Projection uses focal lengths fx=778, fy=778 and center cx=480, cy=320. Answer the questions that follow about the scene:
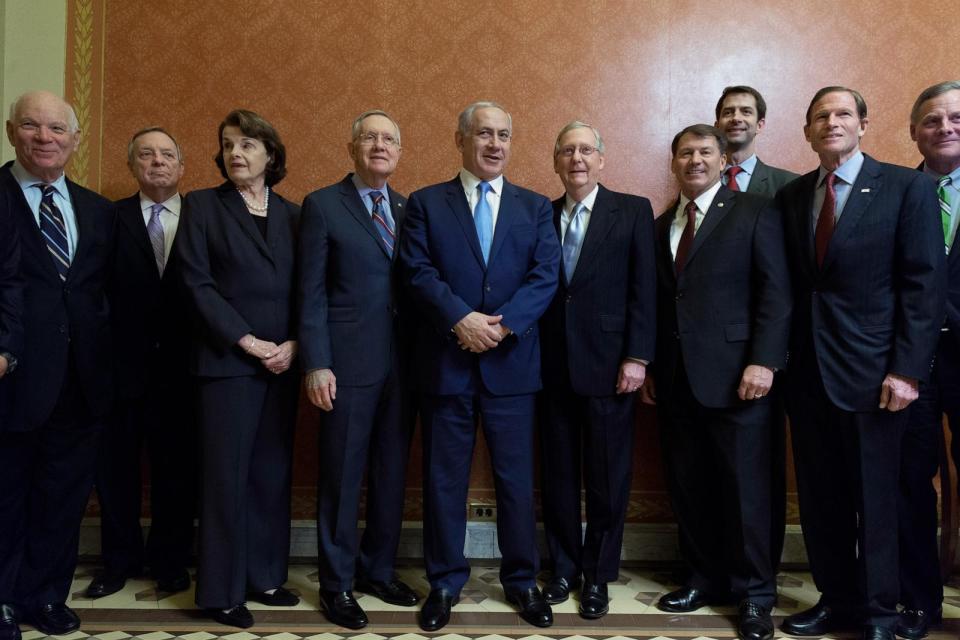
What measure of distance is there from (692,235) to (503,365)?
90cm

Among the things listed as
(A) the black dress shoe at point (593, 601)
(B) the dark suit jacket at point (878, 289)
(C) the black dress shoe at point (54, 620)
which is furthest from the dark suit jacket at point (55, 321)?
(B) the dark suit jacket at point (878, 289)

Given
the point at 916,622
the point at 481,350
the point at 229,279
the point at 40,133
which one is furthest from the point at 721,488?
the point at 40,133

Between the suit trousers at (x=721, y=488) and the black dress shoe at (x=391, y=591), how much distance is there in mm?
1140

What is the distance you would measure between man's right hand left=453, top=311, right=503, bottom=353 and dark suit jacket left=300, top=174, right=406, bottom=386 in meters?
0.35

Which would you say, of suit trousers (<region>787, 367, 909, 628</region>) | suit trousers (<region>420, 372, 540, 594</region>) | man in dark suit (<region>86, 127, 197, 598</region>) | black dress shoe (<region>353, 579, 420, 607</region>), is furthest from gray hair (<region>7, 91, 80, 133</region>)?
suit trousers (<region>787, 367, 909, 628</region>)

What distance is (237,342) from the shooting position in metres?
2.85

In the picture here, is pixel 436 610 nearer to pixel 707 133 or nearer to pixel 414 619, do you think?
pixel 414 619

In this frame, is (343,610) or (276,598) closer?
(343,610)

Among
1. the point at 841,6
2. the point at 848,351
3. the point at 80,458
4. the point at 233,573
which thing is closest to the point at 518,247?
the point at 848,351

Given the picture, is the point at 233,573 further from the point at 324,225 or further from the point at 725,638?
the point at 725,638

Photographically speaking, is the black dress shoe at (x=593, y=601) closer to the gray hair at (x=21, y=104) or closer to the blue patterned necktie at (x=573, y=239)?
the blue patterned necktie at (x=573, y=239)

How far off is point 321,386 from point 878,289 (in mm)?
2007

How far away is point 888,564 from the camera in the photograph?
2723 millimetres

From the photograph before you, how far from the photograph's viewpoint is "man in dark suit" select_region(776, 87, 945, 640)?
2652 mm
